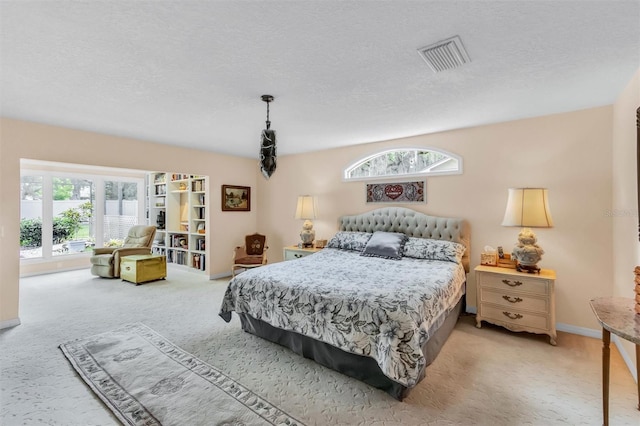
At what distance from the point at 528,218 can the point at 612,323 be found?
1.70 m

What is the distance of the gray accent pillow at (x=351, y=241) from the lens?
4.31 metres

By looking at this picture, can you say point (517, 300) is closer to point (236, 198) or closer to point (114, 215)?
point (236, 198)

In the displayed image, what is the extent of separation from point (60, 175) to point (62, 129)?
11.1 ft

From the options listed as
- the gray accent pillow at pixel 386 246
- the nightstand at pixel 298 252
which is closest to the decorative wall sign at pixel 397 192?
the gray accent pillow at pixel 386 246

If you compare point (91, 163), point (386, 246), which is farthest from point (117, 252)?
point (386, 246)

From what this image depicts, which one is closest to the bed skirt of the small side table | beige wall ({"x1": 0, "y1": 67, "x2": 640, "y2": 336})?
the small side table

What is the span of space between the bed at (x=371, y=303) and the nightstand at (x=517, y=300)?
0.95ft

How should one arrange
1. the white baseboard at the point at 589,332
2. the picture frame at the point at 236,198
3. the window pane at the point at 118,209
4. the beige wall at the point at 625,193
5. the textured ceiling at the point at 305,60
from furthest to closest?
the window pane at the point at 118,209
the picture frame at the point at 236,198
the white baseboard at the point at 589,332
the beige wall at the point at 625,193
the textured ceiling at the point at 305,60

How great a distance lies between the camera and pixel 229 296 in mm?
3191

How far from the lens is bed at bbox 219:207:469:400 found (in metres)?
2.11

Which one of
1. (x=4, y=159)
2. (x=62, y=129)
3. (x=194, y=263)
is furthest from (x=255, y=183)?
(x=4, y=159)

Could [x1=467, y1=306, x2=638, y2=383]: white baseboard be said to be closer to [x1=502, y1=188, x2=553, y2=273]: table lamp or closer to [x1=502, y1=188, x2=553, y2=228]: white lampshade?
[x1=502, y1=188, x2=553, y2=273]: table lamp

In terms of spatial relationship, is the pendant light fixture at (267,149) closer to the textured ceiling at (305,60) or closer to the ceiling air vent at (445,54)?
the textured ceiling at (305,60)

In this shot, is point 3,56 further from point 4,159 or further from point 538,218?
point 538,218
